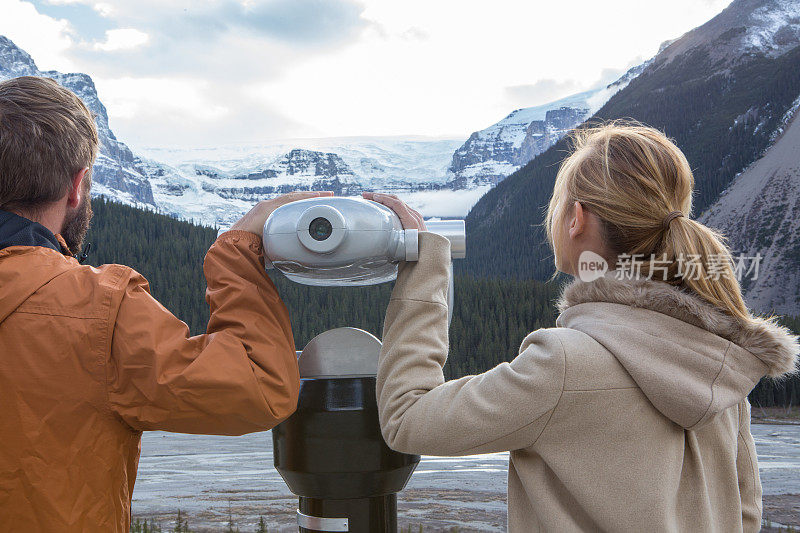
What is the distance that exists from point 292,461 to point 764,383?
5073 centimetres

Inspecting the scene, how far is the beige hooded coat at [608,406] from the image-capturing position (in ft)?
4.25

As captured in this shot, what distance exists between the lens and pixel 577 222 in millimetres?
1487

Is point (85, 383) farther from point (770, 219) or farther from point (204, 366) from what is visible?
point (770, 219)

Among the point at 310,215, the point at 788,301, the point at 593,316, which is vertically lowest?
the point at 788,301

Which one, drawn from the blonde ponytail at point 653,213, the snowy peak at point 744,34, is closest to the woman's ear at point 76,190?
the blonde ponytail at point 653,213

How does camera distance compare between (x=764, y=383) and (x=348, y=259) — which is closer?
(x=348, y=259)

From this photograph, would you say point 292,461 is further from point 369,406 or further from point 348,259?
point 348,259

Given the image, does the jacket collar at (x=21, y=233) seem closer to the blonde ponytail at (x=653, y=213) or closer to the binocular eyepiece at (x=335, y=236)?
the binocular eyepiece at (x=335, y=236)

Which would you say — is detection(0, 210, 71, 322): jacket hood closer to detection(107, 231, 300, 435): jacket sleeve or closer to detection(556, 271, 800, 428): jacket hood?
detection(107, 231, 300, 435): jacket sleeve

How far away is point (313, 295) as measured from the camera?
61.8 m

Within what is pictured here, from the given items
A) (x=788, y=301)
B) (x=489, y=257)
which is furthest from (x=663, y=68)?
(x=788, y=301)

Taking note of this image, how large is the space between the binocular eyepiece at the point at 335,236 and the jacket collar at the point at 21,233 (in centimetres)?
44

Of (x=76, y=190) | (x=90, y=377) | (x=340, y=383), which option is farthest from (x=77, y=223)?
(x=340, y=383)

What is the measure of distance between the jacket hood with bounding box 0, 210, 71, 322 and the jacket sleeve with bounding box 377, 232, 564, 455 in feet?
2.24
